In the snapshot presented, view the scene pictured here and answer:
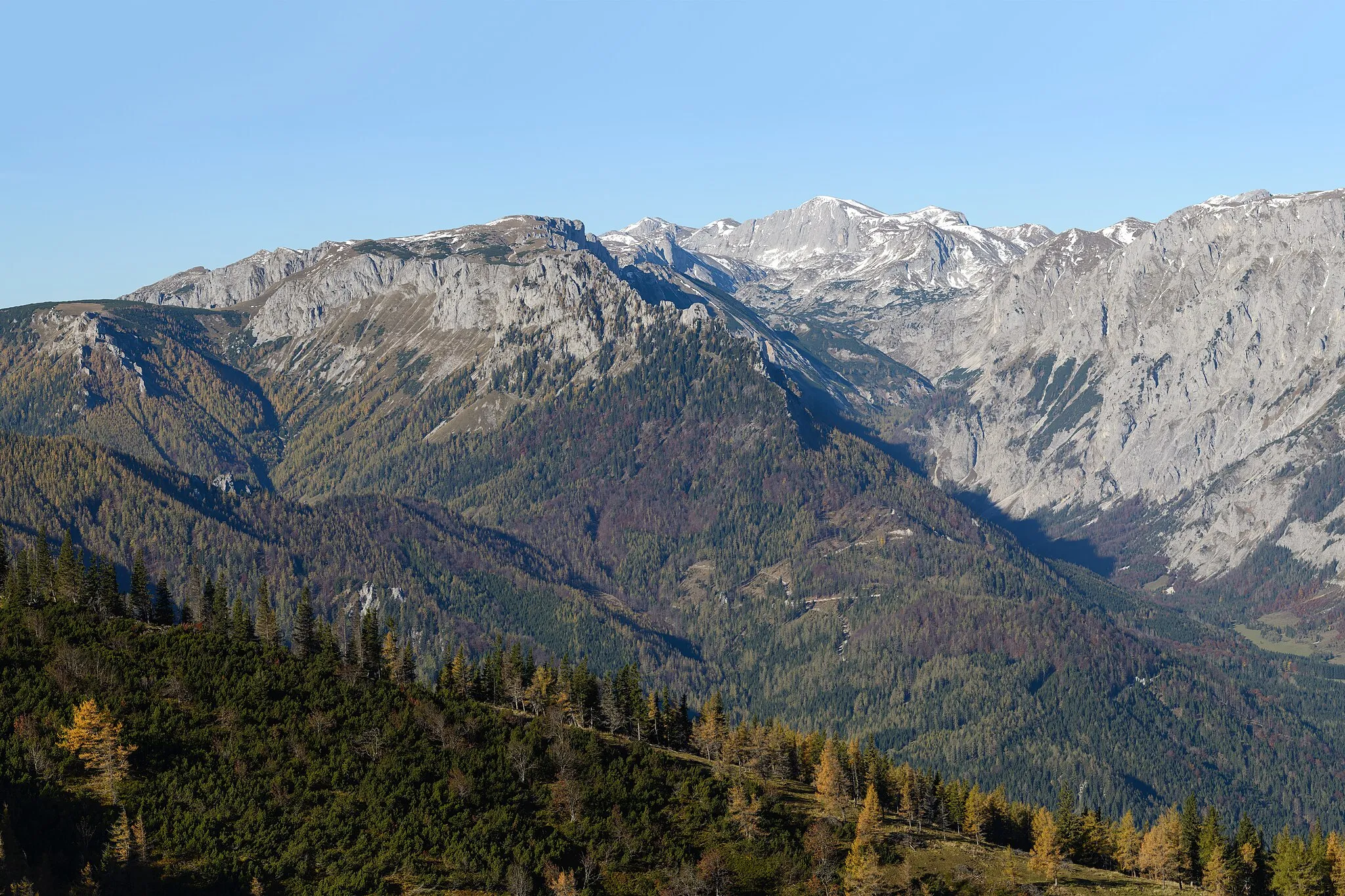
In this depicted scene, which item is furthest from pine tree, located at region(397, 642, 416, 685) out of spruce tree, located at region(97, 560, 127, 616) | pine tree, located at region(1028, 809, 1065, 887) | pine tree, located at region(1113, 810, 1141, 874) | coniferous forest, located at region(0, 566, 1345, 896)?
pine tree, located at region(1113, 810, 1141, 874)

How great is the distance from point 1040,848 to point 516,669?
76627mm

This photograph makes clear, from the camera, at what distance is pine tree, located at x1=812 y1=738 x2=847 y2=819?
529 feet

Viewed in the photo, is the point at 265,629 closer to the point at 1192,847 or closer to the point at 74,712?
the point at 74,712

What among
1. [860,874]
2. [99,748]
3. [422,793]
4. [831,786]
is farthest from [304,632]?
[860,874]

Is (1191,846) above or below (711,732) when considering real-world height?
below

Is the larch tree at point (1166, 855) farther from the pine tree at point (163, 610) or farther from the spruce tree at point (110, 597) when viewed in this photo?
the spruce tree at point (110, 597)

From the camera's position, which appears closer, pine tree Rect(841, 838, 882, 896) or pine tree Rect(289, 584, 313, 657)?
pine tree Rect(841, 838, 882, 896)

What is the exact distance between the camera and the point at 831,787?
162875mm

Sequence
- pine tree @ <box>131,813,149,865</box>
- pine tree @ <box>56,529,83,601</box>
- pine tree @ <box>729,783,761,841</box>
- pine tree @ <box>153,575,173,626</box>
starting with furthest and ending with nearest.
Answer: pine tree @ <box>153,575,173,626</box>, pine tree @ <box>56,529,83,601</box>, pine tree @ <box>729,783,761,841</box>, pine tree @ <box>131,813,149,865</box>

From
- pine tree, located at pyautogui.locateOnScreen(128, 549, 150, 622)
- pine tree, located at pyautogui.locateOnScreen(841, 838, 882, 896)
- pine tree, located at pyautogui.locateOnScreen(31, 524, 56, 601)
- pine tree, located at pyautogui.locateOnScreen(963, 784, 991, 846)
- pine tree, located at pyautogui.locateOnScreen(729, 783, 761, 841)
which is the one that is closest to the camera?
pine tree, located at pyautogui.locateOnScreen(841, 838, 882, 896)

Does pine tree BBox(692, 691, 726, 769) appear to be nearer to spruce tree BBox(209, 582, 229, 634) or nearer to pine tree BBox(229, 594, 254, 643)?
pine tree BBox(229, 594, 254, 643)

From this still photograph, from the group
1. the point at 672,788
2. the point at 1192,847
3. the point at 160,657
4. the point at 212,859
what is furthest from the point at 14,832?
the point at 1192,847

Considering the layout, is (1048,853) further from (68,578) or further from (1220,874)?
(68,578)

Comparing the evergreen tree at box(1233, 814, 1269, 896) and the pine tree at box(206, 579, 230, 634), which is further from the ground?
the pine tree at box(206, 579, 230, 634)
